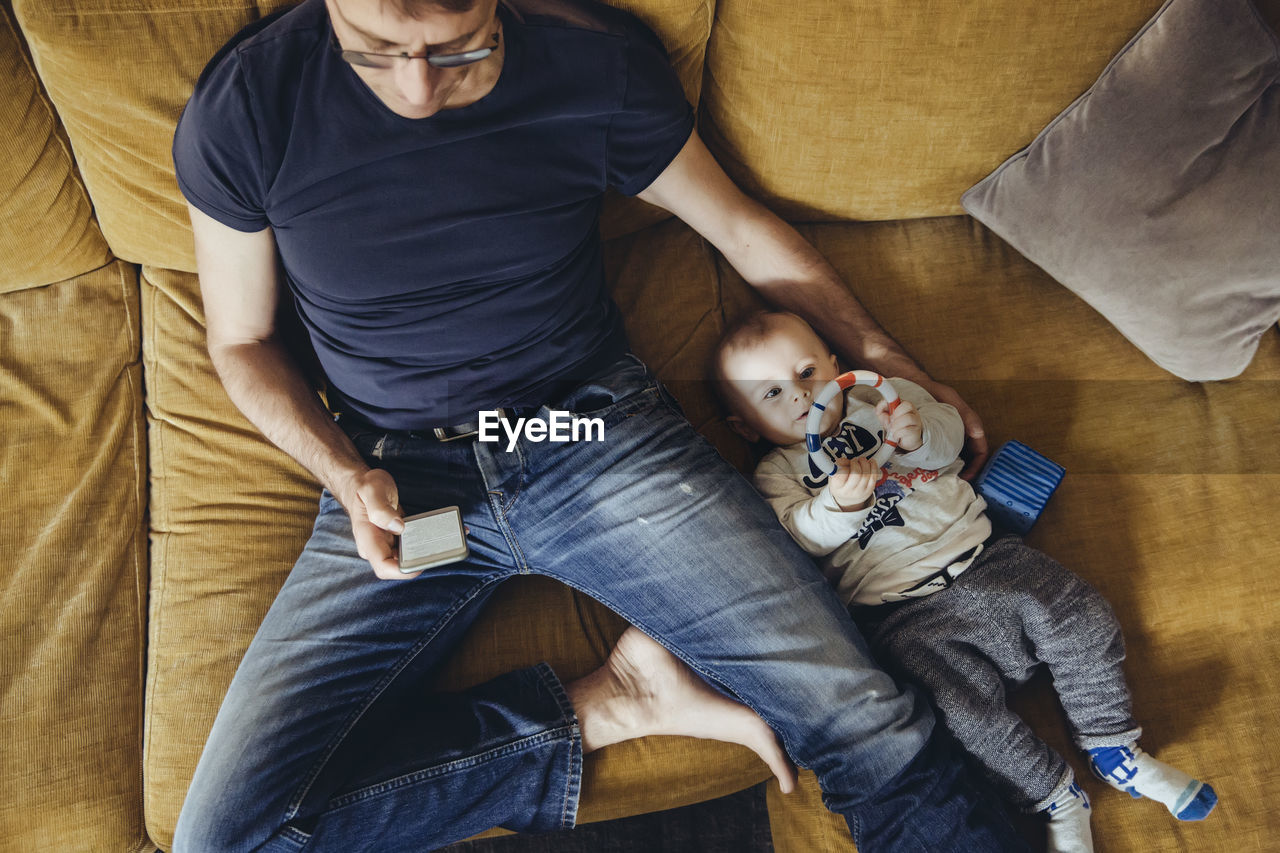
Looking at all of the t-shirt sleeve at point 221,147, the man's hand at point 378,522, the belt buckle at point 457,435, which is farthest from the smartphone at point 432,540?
the t-shirt sleeve at point 221,147

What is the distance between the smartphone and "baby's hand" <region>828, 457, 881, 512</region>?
539 millimetres

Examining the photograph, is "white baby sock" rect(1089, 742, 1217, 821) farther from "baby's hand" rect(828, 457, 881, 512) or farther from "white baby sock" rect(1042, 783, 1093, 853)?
"baby's hand" rect(828, 457, 881, 512)

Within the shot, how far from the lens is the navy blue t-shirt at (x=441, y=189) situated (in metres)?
1.08

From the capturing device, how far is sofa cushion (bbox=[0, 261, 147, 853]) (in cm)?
115

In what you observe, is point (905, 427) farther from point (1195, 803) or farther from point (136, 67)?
point (136, 67)

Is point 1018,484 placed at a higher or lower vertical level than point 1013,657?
higher

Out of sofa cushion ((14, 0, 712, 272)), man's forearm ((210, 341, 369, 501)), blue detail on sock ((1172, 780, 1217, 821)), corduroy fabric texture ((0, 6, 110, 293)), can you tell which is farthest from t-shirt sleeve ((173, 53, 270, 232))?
blue detail on sock ((1172, 780, 1217, 821))

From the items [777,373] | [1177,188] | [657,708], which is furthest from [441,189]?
[1177,188]

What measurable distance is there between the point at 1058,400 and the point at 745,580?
0.74 metres

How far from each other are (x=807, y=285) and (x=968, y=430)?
1.26 feet

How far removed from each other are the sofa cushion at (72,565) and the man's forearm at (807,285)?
1157mm

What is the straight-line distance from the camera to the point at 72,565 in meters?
1.28

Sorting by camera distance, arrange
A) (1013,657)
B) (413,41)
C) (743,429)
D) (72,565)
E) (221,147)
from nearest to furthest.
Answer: (413,41) → (221,147) → (1013,657) → (72,565) → (743,429)

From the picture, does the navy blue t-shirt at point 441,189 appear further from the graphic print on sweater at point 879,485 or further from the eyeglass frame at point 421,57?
the graphic print on sweater at point 879,485
